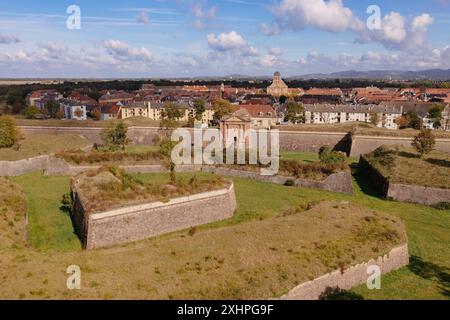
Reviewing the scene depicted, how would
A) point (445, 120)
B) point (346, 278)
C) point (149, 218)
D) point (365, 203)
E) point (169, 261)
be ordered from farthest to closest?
point (445, 120) < point (365, 203) < point (149, 218) < point (346, 278) < point (169, 261)

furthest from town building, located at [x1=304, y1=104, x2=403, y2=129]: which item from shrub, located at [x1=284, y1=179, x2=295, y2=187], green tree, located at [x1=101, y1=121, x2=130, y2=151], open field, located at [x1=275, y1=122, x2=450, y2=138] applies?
shrub, located at [x1=284, y1=179, x2=295, y2=187]

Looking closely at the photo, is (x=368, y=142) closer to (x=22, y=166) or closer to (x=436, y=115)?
(x=436, y=115)

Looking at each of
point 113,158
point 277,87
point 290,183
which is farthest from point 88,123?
point 277,87

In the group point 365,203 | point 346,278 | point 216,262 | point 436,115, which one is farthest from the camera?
point 436,115

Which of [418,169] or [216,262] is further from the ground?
[418,169]

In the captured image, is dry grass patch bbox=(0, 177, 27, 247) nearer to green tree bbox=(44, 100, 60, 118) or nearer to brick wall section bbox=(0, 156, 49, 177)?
brick wall section bbox=(0, 156, 49, 177)
